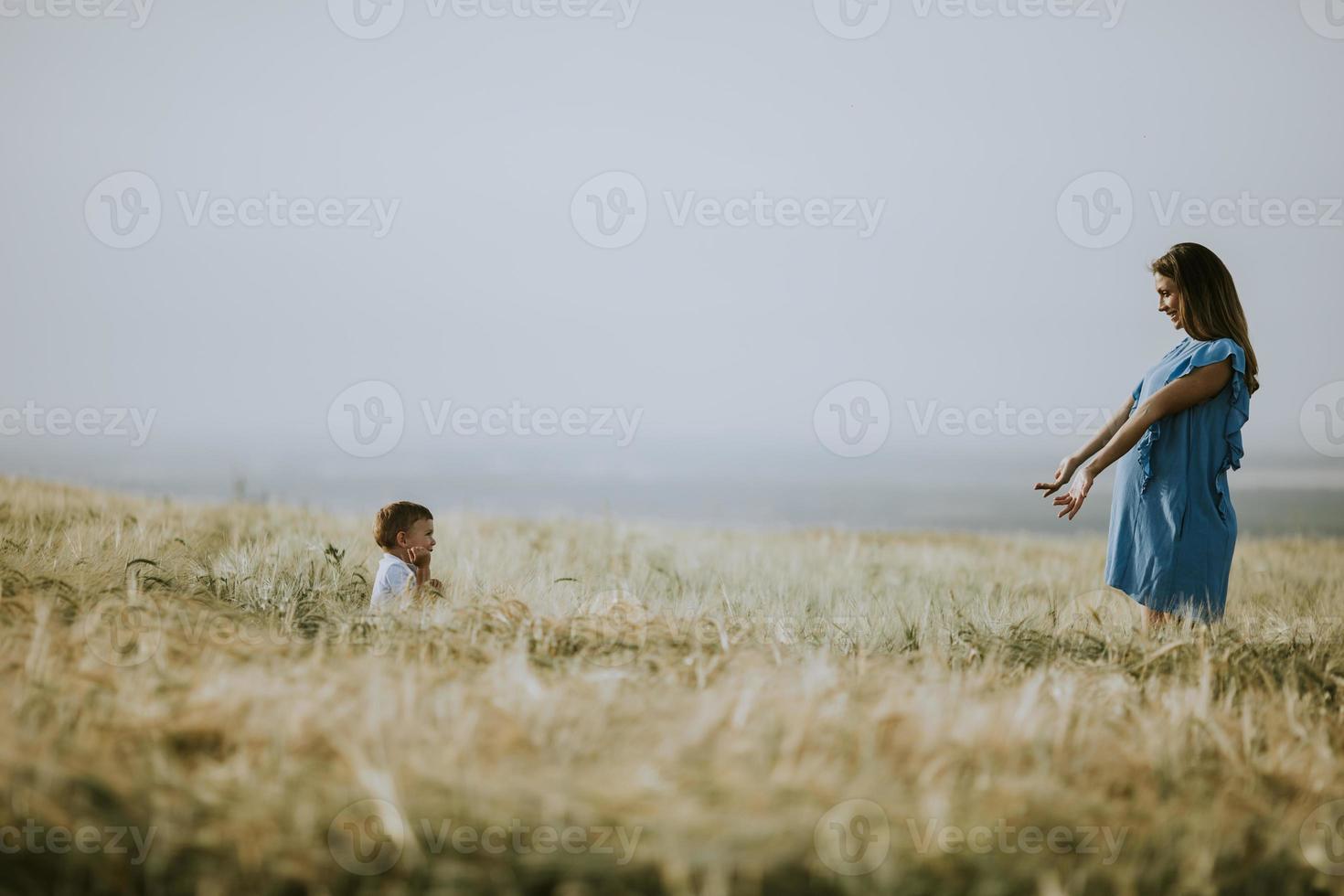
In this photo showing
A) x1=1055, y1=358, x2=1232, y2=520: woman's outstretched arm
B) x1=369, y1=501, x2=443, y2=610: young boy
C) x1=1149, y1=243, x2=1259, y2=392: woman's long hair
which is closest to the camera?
x1=1055, y1=358, x2=1232, y2=520: woman's outstretched arm

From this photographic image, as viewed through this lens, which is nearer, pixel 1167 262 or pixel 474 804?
pixel 474 804

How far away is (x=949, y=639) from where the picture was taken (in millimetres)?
3627

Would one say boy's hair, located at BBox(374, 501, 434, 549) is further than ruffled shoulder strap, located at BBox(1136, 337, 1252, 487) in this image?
Yes

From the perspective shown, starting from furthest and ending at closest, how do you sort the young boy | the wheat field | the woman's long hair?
the young boy → the woman's long hair → the wheat field

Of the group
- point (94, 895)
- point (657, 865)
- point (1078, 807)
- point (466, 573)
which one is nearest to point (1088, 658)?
point (1078, 807)

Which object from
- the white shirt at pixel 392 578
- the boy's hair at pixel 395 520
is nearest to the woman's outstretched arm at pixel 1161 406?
the white shirt at pixel 392 578

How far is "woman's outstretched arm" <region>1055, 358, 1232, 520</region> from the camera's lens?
12.6ft

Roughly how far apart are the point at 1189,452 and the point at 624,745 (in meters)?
2.92

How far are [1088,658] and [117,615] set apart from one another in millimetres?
3243

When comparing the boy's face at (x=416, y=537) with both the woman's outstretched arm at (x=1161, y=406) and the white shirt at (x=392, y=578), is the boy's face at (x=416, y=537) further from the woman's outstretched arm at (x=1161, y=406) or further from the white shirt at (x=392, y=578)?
the woman's outstretched arm at (x=1161, y=406)

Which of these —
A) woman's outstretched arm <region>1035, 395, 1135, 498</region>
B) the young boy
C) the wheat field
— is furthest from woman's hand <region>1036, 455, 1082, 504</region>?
the young boy

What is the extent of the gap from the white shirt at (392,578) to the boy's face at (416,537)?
0.37 feet

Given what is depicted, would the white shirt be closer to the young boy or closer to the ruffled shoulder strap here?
the young boy

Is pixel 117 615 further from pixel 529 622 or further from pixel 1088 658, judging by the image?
pixel 1088 658
